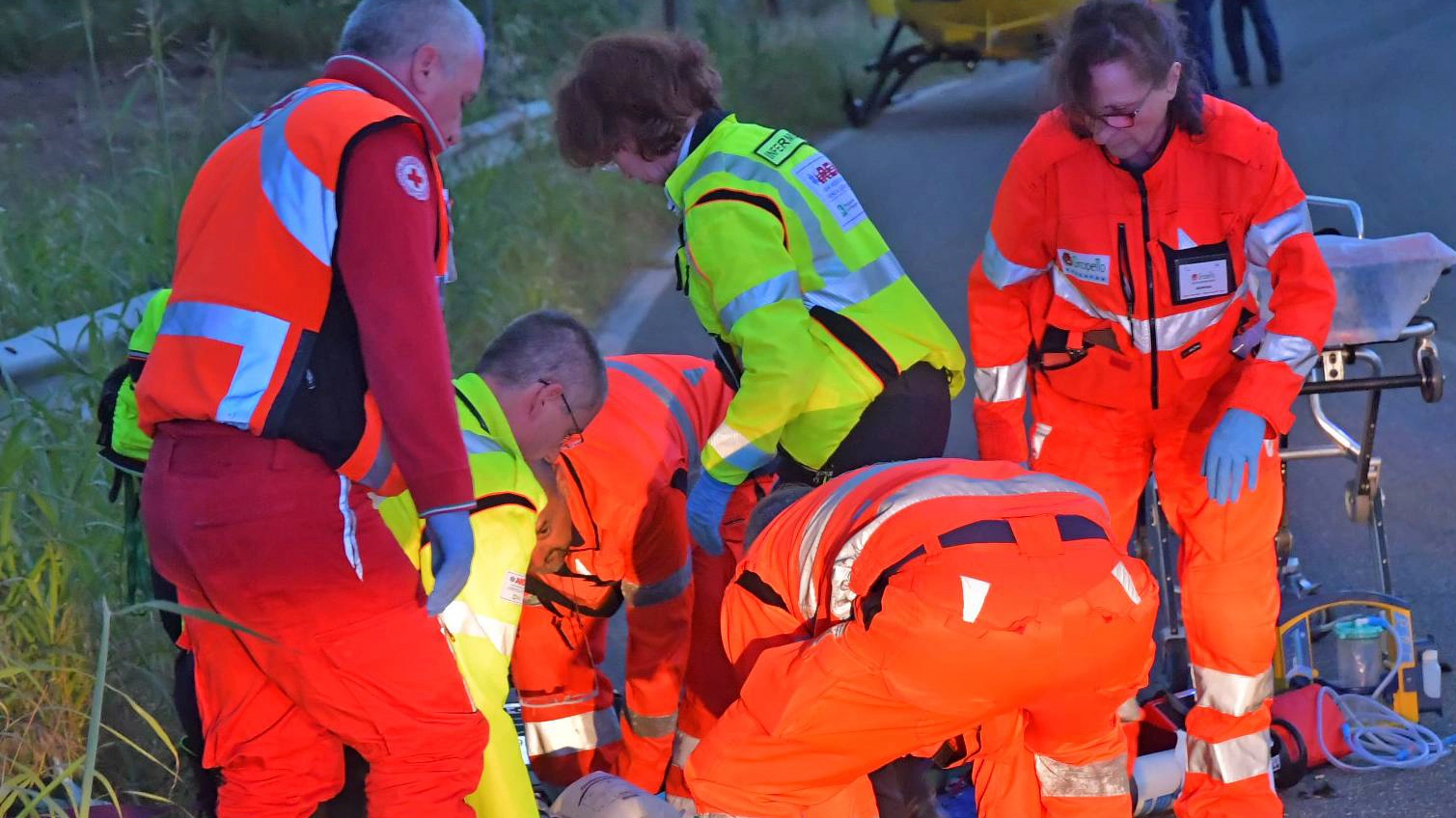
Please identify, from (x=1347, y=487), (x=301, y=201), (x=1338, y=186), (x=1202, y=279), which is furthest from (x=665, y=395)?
(x=1338, y=186)

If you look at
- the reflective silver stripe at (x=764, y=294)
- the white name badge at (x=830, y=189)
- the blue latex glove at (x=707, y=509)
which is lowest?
the blue latex glove at (x=707, y=509)

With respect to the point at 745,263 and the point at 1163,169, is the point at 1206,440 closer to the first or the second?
the point at 1163,169

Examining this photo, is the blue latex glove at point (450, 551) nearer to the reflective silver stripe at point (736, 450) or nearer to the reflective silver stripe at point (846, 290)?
the reflective silver stripe at point (736, 450)

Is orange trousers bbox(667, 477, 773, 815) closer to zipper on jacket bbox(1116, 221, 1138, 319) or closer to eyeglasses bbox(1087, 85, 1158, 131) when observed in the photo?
zipper on jacket bbox(1116, 221, 1138, 319)

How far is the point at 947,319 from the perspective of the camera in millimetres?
9008

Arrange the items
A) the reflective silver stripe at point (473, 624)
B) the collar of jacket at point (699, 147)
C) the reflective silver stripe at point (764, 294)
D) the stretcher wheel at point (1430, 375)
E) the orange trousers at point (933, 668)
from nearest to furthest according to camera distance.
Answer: the orange trousers at point (933, 668), the reflective silver stripe at point (473, 624), the reflective silver stripe at point (764, 294), the collar of jacket at point (699, 147), the stretcher wheel at point (1430, 375)

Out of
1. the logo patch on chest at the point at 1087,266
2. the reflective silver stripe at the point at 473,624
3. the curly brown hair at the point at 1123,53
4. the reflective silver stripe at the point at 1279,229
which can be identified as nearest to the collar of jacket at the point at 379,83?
the reflective silver stripe at the point at 473,624

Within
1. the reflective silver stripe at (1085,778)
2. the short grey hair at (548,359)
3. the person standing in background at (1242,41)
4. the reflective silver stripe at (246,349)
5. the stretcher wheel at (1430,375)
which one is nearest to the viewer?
the reflective silver stripe at (246,349)

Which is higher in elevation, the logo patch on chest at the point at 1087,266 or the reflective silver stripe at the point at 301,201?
the reflective silver stripe at the point at 301,201

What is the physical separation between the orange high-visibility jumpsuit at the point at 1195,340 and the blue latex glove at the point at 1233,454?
4 centimetres

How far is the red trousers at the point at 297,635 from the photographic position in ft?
9.46

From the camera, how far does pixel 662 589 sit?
413 centimetres

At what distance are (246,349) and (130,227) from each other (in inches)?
149

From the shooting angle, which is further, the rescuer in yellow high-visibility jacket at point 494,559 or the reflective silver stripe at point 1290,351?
the reflective silver stripe at point 1290,351
